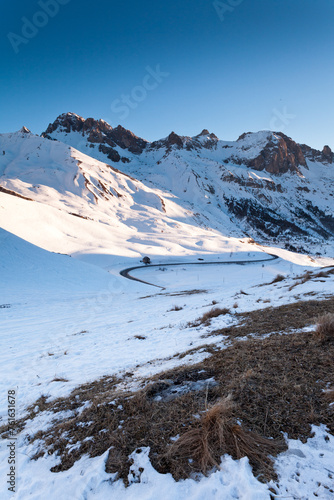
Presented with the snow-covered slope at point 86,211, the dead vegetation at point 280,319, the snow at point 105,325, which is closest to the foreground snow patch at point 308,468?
the snow at point 105,325

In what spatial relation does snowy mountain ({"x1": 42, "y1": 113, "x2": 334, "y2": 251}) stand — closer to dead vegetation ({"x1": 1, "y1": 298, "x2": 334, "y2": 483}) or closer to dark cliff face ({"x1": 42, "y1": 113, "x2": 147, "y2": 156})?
dark cliff face ({"x1": 42, "y1": 113, "x2": 147, "y2": 156})

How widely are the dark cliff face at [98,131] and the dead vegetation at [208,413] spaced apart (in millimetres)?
178049

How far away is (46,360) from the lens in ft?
21.3

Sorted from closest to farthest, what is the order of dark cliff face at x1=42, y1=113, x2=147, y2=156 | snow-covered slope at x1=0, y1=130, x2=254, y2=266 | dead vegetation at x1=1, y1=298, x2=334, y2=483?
dead vegetation at x1=1, y1=298, x2=334, y2=483 < snow-covered slope at x1=0, y1=130, x2=254, y2=266 < dark cliff face at x1=42, y1=113, x2=147, y2=156

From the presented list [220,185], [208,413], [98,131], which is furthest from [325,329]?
[98,131]

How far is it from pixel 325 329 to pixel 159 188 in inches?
4797

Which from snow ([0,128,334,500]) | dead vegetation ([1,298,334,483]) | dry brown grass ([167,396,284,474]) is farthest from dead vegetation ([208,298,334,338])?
dry brown grass ([167,396,284,474])

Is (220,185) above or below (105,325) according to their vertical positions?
above

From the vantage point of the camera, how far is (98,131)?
164000mm

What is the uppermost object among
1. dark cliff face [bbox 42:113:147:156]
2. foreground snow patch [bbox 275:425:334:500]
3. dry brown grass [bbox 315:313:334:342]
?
dark cliff face [bbox 42:113:147:156]

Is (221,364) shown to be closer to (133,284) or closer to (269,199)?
(133,284)

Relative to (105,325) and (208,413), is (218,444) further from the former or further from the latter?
(105,325)

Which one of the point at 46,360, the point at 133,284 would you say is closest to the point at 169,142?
the point at 133,284

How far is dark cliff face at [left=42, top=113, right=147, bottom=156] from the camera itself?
164062 mm
